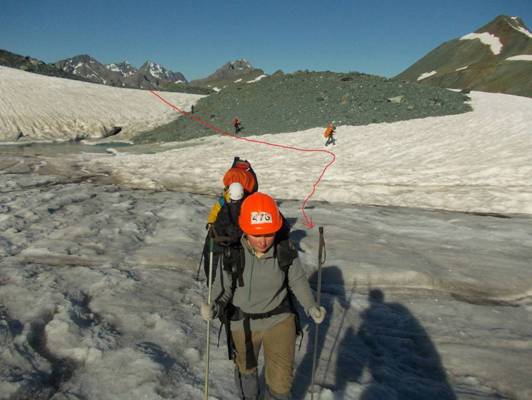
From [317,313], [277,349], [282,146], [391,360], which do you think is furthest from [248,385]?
[282,146]

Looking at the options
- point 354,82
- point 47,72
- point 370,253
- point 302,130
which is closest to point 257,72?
point 47,72

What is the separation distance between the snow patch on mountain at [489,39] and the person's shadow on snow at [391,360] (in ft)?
417

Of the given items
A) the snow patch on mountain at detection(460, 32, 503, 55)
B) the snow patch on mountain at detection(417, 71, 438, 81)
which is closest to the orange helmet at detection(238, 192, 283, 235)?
the snow patch on mountain at detection(417, 71, 438, 81)

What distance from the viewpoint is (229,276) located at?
12.5ft

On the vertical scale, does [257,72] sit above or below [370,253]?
above

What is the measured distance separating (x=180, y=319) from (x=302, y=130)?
2377 cm

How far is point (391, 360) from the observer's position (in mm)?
5305

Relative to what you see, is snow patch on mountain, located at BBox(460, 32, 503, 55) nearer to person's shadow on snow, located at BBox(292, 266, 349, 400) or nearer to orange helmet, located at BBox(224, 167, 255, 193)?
person's shadow on snow, located at BBox(292, 266, 349, 400)

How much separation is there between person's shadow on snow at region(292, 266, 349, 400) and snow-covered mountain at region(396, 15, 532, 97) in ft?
238

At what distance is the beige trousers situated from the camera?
3.75 m

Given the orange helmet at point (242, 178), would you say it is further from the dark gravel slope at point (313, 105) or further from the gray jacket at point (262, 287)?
the dark gravel slope at point (313, 105)

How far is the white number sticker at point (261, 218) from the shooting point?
351 cm

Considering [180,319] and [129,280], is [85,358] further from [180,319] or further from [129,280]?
[129,280]

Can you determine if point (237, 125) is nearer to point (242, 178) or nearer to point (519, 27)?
point (242, 178)
